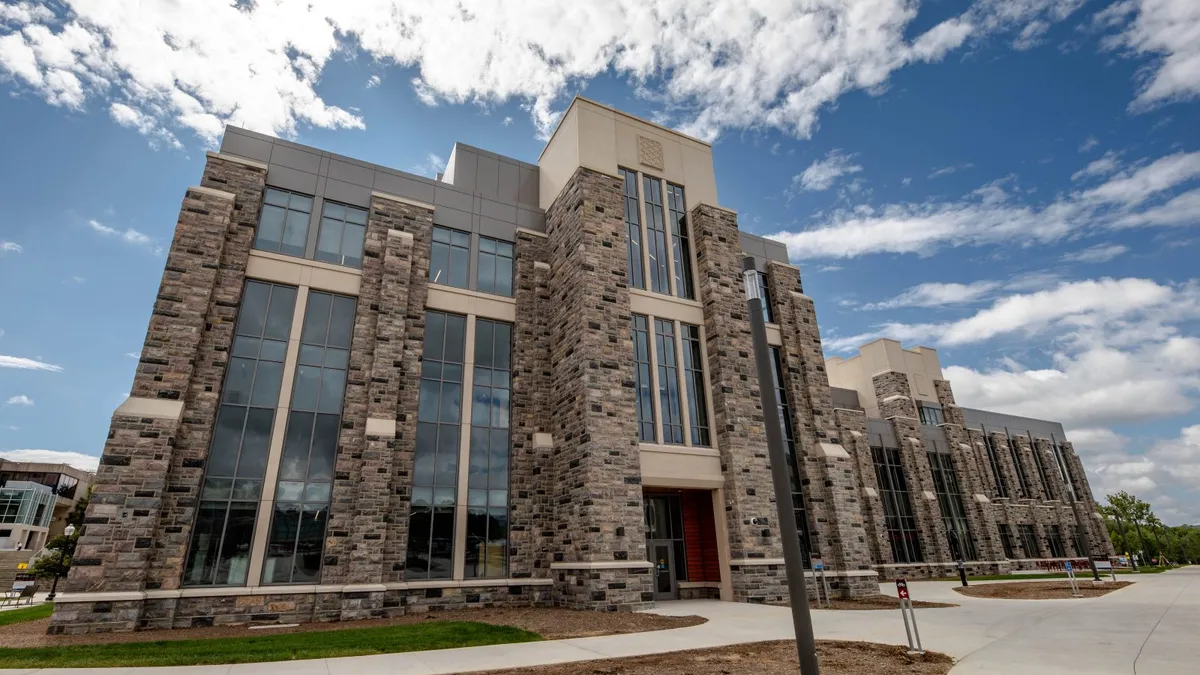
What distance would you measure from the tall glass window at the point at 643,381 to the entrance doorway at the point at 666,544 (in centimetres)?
297

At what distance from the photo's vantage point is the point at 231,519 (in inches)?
571

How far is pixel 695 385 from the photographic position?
2030cm

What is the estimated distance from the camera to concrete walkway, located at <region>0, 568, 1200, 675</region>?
7.96 metres

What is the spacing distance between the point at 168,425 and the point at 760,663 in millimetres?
14508

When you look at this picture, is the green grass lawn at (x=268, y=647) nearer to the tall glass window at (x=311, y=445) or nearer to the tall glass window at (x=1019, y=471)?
the tall glass window at (x=311, y=445)

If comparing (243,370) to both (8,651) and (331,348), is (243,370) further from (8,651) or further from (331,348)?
(8,651)

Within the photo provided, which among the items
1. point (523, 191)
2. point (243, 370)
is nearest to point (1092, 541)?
point (523, 191)

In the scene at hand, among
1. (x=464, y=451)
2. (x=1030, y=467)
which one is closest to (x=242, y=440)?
(x=464, y=451)

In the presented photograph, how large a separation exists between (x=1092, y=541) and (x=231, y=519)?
58.6 meters

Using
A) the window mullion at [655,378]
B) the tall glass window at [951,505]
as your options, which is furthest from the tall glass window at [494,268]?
the tall glass window at [951,505]

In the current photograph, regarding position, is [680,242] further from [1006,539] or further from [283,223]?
[1006,539]

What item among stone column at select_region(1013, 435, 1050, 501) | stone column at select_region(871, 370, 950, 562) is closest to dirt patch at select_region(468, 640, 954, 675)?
stone column at select_region(871, 370, 950, 562)

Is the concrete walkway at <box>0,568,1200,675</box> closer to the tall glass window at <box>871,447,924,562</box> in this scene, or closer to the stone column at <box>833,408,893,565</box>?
the stone column at <box>833,408,893,565</box>

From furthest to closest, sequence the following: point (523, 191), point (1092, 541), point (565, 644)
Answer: point (1092, 541)
point (523, 191)
point (565, 644)
